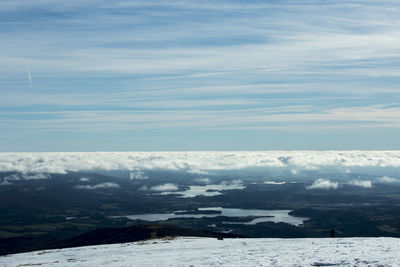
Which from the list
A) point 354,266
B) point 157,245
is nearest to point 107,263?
point 157,245

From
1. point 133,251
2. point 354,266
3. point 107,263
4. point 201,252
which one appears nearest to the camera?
point 354,266

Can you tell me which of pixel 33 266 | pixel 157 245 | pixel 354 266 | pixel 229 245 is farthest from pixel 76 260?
pixel 354 266

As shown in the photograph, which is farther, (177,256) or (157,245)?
(157,245)

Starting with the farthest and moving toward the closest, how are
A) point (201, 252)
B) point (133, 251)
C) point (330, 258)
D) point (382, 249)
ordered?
point (133, 251) < point (201, 252) < point (382, 249) < point (330, 258)

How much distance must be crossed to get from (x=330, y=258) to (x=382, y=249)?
330 inches

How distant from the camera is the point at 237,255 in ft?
204

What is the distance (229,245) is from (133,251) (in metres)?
14.7

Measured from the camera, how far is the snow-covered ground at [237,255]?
54122 mm

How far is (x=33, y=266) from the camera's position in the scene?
2653 inches

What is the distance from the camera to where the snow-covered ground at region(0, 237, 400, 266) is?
54.1 metres

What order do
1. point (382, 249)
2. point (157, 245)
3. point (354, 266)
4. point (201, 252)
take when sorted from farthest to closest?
1. point (157, 245)
2. point (201, 252)
3. point (382, 249)
4. point (354, 266)

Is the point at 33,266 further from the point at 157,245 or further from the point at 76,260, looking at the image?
the point at 157,245

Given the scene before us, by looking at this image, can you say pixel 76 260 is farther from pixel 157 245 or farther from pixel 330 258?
pixel 330 258

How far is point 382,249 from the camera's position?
5909cm
